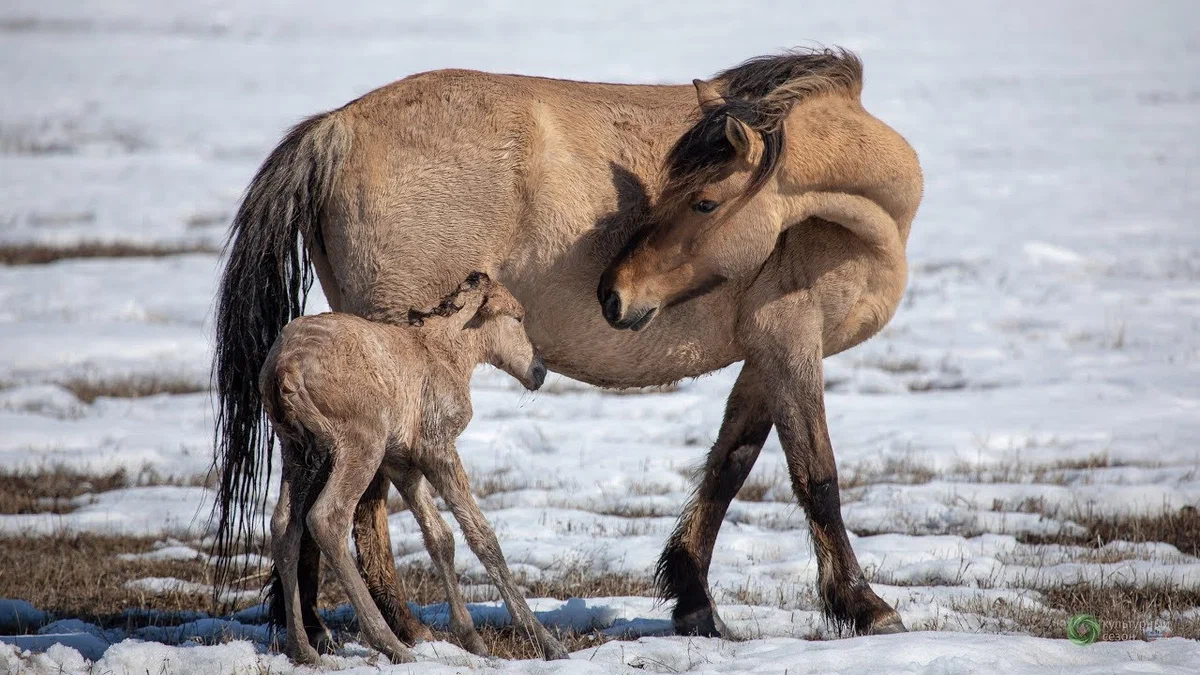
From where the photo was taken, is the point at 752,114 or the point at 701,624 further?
the point at 701,624

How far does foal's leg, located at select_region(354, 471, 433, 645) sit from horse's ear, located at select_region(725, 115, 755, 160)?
2131 mm

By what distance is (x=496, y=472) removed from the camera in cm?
928

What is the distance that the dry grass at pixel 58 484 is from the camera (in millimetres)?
7977

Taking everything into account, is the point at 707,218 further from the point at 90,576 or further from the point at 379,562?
the point at 90,576

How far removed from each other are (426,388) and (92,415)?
6.50m

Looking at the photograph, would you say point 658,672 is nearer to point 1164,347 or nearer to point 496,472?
point 496,472

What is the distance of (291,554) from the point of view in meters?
4.87

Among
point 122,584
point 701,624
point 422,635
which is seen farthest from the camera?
point 122,584

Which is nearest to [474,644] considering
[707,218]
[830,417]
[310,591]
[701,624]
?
[310,591]

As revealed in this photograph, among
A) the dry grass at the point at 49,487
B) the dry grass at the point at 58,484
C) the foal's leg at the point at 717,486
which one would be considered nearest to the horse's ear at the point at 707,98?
the foal's leg at the point at 717,486

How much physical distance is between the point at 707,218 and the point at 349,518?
81.0 inches

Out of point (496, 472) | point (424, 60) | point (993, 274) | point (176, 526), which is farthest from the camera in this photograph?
point (424, 60)

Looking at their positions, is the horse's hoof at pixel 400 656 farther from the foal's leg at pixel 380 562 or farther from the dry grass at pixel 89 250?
the dry grass at pixel 89 250

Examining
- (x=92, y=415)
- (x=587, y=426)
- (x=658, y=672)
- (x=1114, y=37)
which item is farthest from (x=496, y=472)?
(x=1114, y=37)
